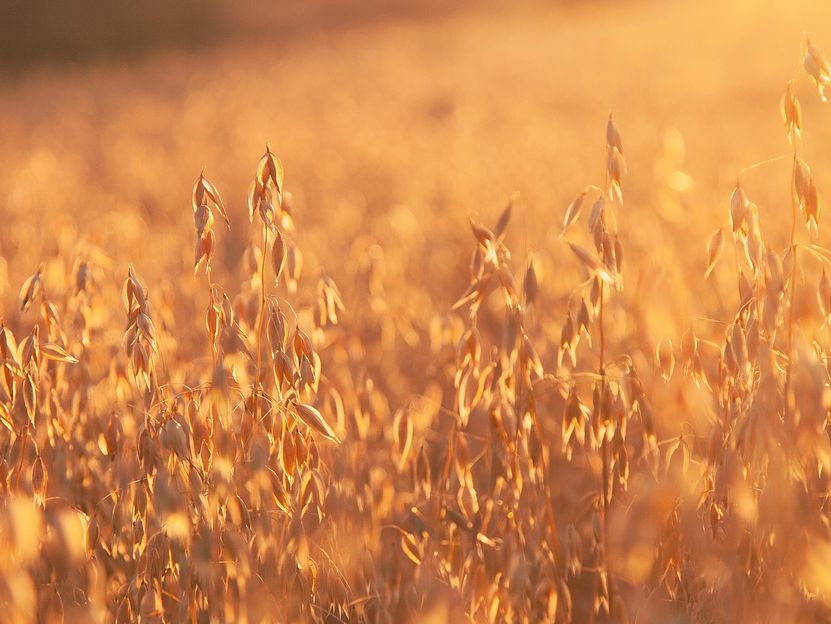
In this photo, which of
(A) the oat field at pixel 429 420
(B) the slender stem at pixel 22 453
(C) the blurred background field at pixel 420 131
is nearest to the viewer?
(A) the oat field at pixel 429 420

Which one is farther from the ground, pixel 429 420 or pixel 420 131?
pixel 420 131

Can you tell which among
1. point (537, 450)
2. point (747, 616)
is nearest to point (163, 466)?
point (537, 450)

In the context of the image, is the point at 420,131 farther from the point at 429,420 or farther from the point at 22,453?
the point at 22,453

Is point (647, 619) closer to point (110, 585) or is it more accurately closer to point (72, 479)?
point (110, 585)

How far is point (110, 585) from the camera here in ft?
5.56

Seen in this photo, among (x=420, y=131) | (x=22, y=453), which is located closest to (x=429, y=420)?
(x=22, y=453)

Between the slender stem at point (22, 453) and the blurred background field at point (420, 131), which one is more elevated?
the blurred background field at point (420, 131)

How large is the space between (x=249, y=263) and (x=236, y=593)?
59 cm

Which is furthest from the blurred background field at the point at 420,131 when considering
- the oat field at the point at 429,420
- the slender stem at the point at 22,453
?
the slender stem at the point at 22,453

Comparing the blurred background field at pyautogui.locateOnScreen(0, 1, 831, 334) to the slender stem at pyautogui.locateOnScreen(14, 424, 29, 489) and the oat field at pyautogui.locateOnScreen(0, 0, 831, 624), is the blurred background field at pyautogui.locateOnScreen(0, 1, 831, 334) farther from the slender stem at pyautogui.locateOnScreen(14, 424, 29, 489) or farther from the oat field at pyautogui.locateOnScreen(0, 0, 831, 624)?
the slender stem at pyautogui.locateOnScreen(14, 424, 29, 489)

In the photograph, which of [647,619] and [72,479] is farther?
[72,479]

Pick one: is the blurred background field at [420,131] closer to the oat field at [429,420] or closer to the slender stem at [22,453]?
the oat field at [429,420]

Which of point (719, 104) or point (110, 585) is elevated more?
point (719, 104)

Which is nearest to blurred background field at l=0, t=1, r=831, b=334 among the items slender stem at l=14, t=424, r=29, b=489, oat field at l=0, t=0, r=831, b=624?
oat field at l=0, t=0, r=831, b=624
